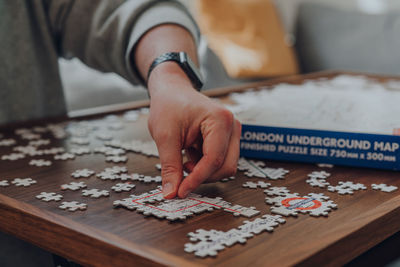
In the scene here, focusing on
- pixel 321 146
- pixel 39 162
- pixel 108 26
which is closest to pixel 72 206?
pixel 39 162

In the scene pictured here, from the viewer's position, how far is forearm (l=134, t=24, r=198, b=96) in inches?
40.4

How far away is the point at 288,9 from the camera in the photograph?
4.29 m

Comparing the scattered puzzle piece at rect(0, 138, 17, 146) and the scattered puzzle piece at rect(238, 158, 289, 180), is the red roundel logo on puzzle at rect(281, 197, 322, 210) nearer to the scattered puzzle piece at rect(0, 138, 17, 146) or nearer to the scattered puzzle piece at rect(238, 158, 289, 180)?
the scattered puzzle piece at rect(238, 158, 289, 180)

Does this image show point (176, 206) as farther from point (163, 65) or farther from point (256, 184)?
point (163, 65)

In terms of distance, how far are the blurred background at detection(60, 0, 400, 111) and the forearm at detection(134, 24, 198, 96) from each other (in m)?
1.74

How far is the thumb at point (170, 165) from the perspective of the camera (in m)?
0.80

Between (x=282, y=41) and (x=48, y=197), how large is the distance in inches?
118

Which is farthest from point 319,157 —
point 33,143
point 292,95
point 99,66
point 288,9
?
point 288,9

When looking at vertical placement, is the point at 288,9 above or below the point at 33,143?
above

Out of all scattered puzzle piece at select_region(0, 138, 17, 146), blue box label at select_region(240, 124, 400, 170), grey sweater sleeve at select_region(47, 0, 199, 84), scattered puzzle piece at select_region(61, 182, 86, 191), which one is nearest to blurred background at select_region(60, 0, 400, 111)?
grey sweater sleeve at select_region(47, 0, 199, 84)

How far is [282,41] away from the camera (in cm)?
359

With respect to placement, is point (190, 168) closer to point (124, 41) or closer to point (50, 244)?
point (50, 244)

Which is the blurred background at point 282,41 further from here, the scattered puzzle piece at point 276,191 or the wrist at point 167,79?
the scattered puzzle piece at point 276,191

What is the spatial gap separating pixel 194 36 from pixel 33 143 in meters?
0.47
